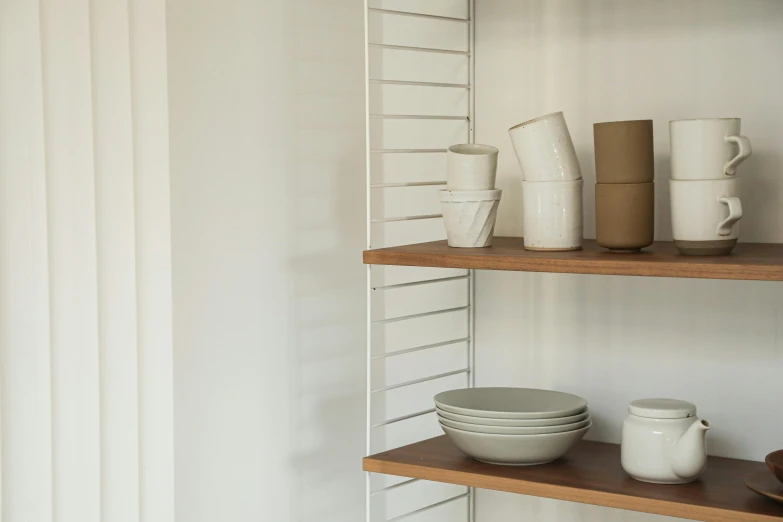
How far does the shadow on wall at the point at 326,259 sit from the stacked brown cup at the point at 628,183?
0.61 metres

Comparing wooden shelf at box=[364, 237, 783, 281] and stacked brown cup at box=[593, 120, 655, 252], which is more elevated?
stacked brown cup at box=[593, 120, 655, 252]

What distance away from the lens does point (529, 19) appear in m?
1.67

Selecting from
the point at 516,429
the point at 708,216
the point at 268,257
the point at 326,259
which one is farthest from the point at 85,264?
the point at 708,216

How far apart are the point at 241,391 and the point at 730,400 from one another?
838 millimetres

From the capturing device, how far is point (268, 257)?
165 centimetres

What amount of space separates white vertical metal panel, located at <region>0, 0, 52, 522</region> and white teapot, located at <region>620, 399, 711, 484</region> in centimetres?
84

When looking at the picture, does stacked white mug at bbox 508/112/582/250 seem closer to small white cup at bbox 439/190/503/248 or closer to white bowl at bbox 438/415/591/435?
small white cup at bbox 439/190/503/248

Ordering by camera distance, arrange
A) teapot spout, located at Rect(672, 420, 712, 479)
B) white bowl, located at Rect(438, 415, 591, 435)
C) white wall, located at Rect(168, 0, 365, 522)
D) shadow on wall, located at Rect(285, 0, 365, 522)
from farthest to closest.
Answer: shadow on wall, located at Rect(285, 0, 365, 522), white wall, located at Rect(168, 0, 365, 522), white bowl, located at Rect(438, 415, 591, 435), teapot spout, located at Rect(672, 420, 712, 479)

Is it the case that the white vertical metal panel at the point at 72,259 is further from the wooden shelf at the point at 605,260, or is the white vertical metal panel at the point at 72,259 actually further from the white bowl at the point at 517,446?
the white bowl at the point at 517,446

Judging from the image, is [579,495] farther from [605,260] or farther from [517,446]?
[605,260]

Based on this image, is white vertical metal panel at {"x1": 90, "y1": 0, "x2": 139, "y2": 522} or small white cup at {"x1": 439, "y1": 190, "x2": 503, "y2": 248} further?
small white cup at {"x1": 439, "y1": 190, "x2": 503, "y2": 248}

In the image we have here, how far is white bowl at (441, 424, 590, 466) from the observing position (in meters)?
1.39

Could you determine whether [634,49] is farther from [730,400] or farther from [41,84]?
[41,84]

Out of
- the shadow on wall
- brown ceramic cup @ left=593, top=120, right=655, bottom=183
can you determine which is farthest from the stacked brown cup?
the shadow on wall
